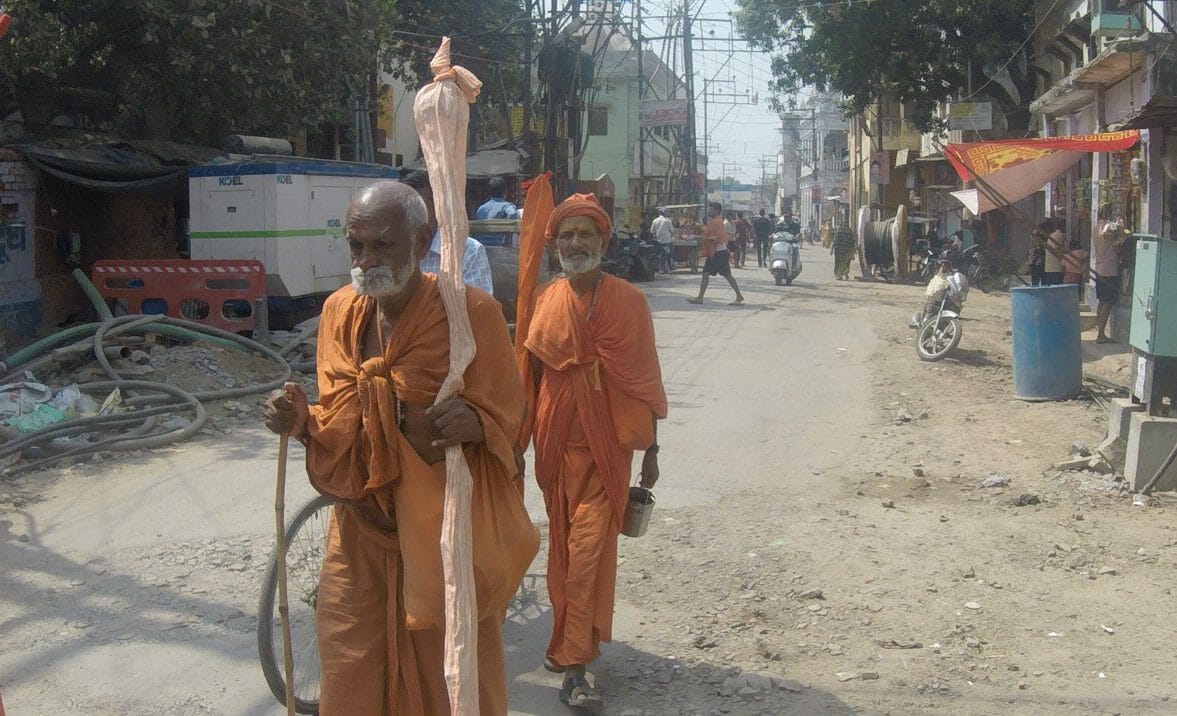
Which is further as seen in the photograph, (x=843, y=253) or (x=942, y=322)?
(x=843, y=253)

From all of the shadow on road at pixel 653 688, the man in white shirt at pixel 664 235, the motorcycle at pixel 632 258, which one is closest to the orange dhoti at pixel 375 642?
the shadow on road at pixel 653 688

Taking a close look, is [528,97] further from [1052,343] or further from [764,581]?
[764,581]

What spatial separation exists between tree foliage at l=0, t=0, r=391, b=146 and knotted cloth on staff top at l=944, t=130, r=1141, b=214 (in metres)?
8.11

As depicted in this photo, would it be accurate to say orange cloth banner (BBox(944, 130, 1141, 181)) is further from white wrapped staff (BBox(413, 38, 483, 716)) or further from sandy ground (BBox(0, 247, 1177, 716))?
white wrapped staff (BBox(413, 38, 483, 716))

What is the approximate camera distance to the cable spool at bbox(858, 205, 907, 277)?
27391 millimetres

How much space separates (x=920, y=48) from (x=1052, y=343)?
55.1ft

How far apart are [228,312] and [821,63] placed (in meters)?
18.7

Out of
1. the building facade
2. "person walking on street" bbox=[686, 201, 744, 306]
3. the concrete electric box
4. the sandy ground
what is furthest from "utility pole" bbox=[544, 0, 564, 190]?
the building facade

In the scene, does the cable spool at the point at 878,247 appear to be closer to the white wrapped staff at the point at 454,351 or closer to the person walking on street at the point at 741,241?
the person walking on street at the point at 741,241

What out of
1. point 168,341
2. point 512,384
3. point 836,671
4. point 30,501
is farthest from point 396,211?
point 168,341

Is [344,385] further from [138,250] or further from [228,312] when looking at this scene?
[138,250]

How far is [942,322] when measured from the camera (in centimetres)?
1302

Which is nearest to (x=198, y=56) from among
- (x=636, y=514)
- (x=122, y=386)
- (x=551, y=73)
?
(x=122, y=386)

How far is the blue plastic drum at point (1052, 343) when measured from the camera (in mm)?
9836
